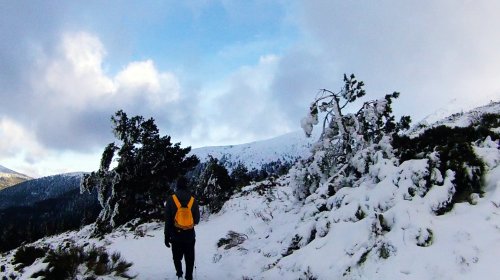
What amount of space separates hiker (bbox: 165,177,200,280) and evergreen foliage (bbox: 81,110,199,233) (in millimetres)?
17778

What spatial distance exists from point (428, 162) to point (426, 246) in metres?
2.20

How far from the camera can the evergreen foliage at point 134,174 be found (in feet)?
85.5

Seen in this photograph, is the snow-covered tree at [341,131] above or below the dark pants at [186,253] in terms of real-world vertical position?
above

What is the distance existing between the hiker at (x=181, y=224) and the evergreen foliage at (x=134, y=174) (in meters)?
17.8

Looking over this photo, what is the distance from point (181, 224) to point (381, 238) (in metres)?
3.65

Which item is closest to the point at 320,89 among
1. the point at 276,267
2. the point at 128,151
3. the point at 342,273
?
the point at 276,267

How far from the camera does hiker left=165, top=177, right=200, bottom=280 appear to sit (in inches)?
311

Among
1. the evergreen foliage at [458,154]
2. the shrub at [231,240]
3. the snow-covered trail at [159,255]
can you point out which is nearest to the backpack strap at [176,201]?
the snow-covered trail at [159,255]

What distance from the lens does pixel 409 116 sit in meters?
13.9

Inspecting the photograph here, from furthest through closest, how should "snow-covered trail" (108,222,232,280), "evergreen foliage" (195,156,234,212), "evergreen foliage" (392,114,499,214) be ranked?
"evergreen foliage" (195,156,234,212) → "snow-covered trail" (108,222,232,280) → "evergreen foliage" (392,114,499,214)

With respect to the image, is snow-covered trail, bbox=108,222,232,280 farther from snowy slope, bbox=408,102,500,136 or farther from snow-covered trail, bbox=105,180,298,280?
snowy slope, bbox=408,102,500,136

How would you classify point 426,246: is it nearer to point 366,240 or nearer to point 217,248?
point 366,240

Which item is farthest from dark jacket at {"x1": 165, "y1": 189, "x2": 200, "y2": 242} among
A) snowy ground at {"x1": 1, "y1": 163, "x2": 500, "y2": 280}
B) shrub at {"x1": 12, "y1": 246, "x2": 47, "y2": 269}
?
shrub at {"x1": 12, "y1": 246, "x2": 47, "y2": 269}

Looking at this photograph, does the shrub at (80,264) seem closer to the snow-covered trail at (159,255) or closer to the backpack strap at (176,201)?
the snow-covered trail at (159,255)
